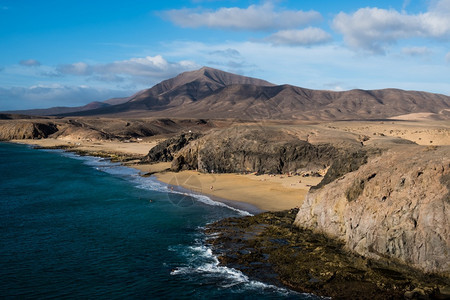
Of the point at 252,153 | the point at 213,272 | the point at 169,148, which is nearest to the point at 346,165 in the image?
the point at 213,272

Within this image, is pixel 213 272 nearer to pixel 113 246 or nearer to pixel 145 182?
pixel 113 246

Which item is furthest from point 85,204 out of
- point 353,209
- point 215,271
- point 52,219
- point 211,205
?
point 353,209

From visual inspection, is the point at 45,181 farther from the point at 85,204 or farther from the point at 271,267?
the point at 271,267

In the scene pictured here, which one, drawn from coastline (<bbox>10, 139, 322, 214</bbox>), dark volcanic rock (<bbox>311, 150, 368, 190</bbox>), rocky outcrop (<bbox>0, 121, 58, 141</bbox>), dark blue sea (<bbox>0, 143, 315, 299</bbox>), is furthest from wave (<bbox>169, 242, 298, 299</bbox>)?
rocky outcrop (<bbox>0, 121, 58, 141</bbox>)

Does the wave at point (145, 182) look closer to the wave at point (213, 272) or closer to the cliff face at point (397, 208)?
the wave at point (213, 272)

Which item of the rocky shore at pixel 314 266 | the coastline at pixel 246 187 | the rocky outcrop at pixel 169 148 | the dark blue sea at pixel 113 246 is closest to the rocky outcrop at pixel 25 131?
the rocky outcrop at pixel 169 148

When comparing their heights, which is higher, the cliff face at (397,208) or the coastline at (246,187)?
the cliff face at (397,208)

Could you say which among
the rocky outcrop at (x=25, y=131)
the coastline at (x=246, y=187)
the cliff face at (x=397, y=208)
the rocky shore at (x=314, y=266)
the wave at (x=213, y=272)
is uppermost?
the rocky outcrop at (x=25, y=131)

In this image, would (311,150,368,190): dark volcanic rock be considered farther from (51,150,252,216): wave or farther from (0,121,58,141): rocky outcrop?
(0,121,58,141): rocky outcrop
